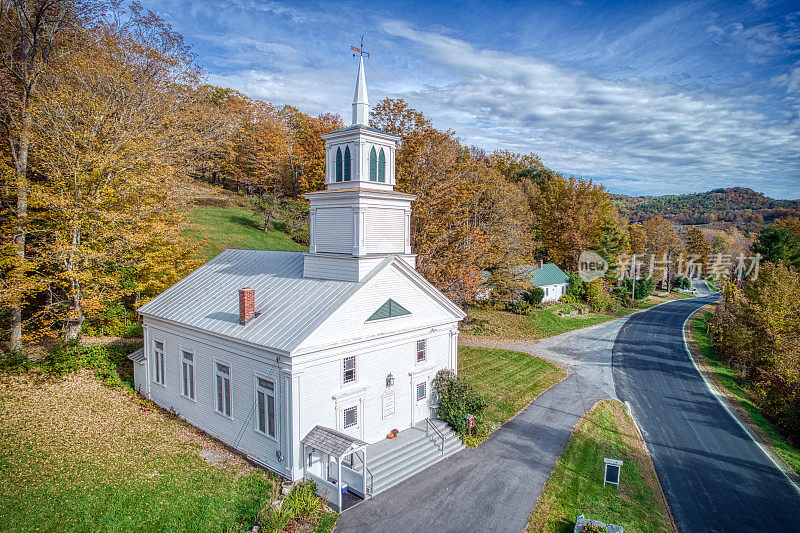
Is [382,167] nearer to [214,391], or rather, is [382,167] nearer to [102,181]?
[214,391]

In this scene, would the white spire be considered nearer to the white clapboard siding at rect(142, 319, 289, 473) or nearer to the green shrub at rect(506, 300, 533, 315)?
the white clapboard siding at rect(142, 319, 289, 473)

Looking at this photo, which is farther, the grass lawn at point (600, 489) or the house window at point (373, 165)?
the house window at point (373, 165)

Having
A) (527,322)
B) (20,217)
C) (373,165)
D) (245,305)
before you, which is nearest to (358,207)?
(373,165)

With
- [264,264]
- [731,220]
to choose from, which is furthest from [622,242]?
[731,220]

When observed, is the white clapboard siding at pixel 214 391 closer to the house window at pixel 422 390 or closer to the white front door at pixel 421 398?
the white front door at pixel 421 398

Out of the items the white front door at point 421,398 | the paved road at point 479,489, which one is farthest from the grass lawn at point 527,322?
the white front door at point 421,398

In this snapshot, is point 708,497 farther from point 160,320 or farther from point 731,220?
point 731,220
